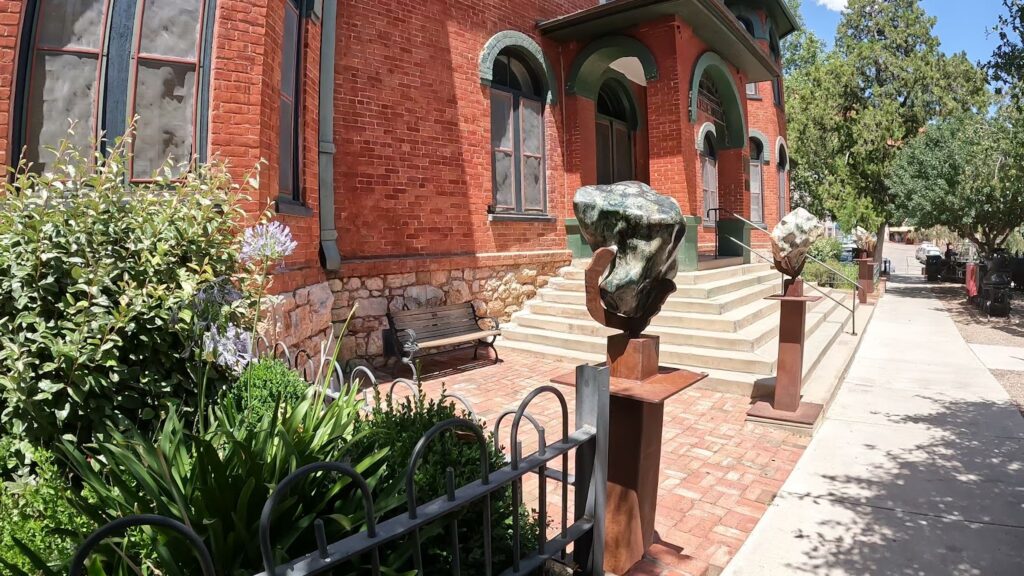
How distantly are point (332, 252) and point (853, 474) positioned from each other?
5.51m

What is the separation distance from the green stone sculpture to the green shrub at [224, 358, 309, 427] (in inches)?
73.5

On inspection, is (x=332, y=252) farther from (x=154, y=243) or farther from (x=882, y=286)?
(x=882, y=286)

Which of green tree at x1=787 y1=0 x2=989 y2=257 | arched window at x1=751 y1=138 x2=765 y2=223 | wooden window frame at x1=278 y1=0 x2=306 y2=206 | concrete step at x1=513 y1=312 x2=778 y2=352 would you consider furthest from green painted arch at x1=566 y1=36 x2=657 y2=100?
green tree at x1=787 y1=0 x2=989 y2=257

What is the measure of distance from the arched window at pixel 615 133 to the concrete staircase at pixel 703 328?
9.75ft

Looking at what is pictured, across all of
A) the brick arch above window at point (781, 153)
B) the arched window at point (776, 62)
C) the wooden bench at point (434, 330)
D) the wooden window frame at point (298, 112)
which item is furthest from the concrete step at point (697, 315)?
the arched window at point (776, 62)

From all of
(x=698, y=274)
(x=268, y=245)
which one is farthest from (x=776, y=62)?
(x=268, y=245)

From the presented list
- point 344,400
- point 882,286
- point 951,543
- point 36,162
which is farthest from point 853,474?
point 882,286

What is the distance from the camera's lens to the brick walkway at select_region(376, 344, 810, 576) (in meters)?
3.18

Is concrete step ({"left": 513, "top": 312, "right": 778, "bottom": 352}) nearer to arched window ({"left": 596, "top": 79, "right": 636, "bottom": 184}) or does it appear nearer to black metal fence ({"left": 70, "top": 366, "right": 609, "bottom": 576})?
black metal fence ({"left": 70, "top": 366, "right": 609, "bottom": 576})

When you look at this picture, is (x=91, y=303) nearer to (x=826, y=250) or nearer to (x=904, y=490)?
(x=904, y=490)

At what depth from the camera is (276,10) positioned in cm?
494

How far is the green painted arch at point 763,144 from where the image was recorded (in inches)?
683

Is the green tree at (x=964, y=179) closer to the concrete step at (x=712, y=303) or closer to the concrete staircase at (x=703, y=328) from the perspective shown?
the concrete staircase at (x=703, y=328)

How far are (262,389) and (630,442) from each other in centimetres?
225
